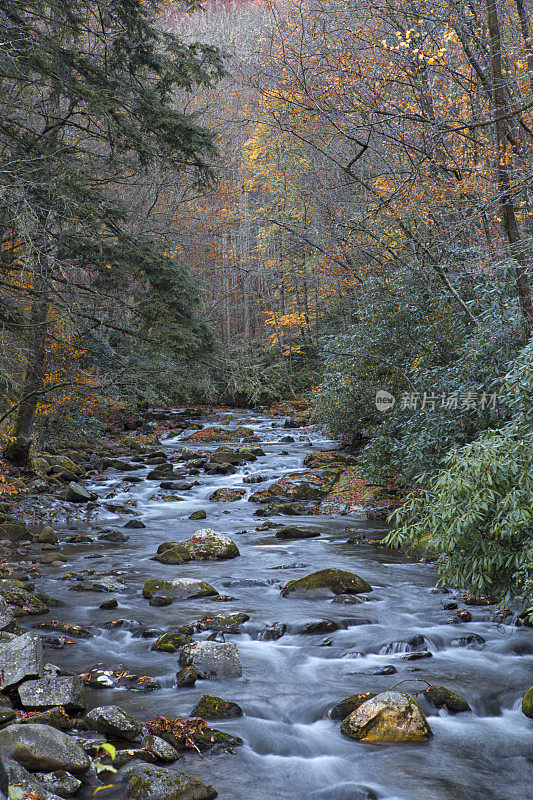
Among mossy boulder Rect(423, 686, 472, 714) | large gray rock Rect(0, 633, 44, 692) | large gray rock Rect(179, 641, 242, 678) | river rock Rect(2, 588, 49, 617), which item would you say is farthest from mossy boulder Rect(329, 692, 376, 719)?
river rock Rect(2, 588, 49, 617)

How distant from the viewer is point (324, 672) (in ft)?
19.9

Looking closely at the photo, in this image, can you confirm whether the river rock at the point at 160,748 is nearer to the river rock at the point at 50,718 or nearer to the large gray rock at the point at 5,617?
the river rock at the point at 50,718

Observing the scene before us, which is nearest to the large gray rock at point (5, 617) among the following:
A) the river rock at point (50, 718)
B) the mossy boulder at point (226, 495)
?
the river rock at point (50, 718)

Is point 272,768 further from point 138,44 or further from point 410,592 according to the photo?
point 138,44

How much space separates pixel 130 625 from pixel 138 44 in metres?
9.11

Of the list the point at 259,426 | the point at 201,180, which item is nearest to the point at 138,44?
the point at 201,180

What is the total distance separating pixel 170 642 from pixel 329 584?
260 cm

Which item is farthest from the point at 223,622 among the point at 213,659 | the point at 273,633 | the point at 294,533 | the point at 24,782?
the point at 294,533

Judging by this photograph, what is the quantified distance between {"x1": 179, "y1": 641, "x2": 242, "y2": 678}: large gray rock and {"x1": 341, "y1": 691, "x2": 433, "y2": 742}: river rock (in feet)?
4.45

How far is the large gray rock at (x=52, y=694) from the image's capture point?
177 inches

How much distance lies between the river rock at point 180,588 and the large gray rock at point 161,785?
13.3ft

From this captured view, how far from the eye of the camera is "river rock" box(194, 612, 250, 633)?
22.5ft

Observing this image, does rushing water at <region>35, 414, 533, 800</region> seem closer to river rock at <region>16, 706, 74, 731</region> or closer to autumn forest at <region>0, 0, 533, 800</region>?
autumn forest at <region>0, 0, 533, 800</region>

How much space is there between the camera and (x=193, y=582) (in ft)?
26.8
